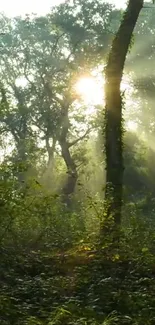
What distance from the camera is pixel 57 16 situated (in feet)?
135

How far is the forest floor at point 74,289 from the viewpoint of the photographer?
5.88 m

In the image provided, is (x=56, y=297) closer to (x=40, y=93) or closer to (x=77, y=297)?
(x=77, y=297)

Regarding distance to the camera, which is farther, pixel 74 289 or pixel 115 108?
pixel 115 108

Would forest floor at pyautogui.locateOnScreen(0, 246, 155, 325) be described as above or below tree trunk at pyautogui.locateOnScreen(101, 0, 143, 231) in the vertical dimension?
below

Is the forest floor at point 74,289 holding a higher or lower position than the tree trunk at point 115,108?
lower

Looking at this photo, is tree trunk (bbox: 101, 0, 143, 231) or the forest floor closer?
the forest floor

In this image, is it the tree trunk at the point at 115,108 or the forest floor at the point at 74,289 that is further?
the tree trunk at the point at 115,108

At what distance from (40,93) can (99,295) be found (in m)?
37.7

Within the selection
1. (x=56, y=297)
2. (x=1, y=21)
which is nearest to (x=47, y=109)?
(x=1, y=21)

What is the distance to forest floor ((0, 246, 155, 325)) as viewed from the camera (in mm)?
5875

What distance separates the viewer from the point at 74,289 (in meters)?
7.68

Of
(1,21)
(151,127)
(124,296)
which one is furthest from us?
(151,127)

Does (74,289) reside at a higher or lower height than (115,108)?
lower

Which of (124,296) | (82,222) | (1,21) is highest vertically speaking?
(1,21)
